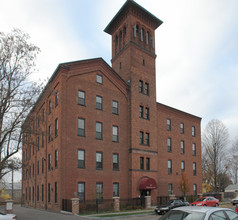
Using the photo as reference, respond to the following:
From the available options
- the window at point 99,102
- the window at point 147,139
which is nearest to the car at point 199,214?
the window at point 99,102

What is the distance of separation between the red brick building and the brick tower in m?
0.12

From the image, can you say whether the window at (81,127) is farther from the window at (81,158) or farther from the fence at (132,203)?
the fence at (132,203)

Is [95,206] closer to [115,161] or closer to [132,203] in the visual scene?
[132,203]

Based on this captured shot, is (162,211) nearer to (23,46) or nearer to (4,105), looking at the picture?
(4,105)

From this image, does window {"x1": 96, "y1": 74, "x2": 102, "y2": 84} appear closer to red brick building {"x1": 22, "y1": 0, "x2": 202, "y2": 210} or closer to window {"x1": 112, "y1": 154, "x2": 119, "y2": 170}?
red brick building {"x1": 22, "y1": 0, "x2": 202, "y2": 210}

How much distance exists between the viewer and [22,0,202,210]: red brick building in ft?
96.6

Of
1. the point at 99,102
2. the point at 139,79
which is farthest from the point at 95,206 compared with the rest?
the point at 139,79

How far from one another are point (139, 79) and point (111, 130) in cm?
825

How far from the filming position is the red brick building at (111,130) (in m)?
29.4

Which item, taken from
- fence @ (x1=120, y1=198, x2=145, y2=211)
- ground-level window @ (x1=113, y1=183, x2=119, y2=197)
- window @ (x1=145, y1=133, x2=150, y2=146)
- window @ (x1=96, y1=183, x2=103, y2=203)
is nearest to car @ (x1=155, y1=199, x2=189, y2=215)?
fence @ (x1=120, y1=198, x2=145, y2=211)

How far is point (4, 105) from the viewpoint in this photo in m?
20.7

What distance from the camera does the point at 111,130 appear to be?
33250 mm

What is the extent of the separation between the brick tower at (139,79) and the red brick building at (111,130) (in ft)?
0.40

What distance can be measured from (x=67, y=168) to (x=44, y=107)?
439 inches
